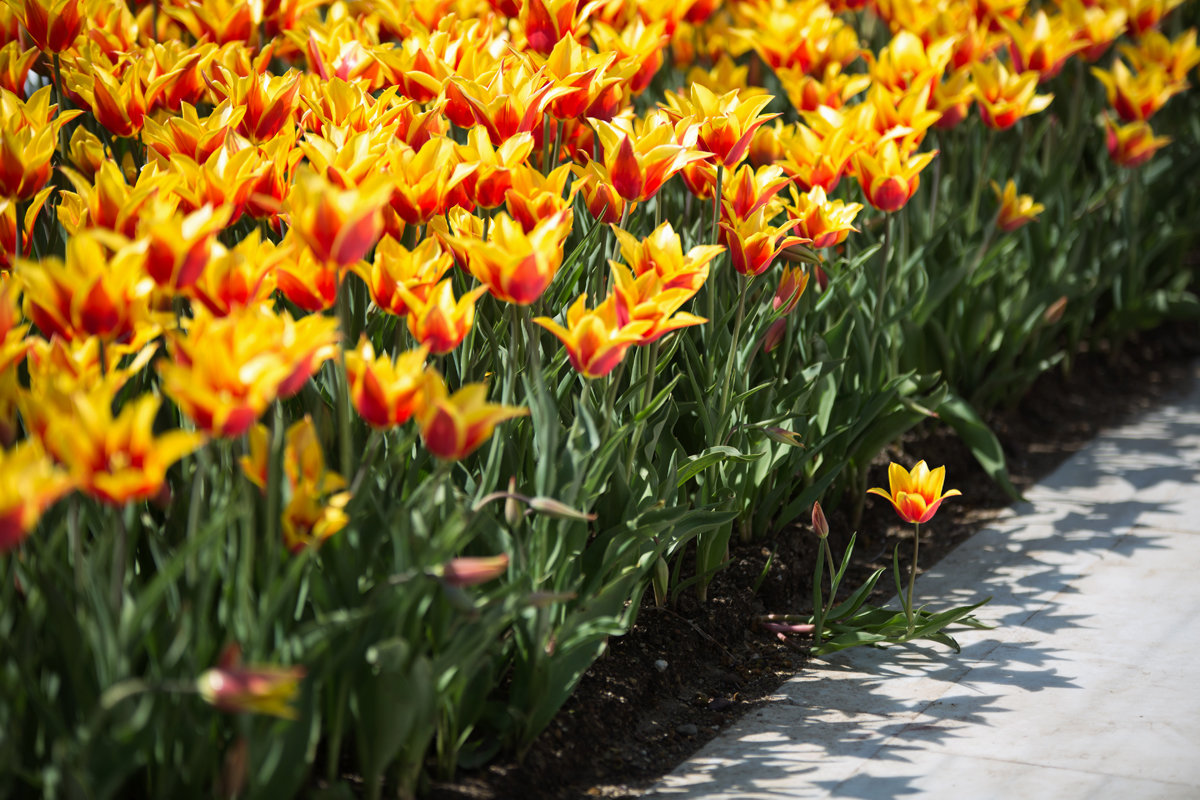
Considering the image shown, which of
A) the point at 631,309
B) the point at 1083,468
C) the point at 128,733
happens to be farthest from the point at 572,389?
the point at 1083,468

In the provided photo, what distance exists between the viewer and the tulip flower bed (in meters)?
1.56

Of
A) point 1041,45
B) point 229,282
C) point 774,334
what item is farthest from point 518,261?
point 1041,45

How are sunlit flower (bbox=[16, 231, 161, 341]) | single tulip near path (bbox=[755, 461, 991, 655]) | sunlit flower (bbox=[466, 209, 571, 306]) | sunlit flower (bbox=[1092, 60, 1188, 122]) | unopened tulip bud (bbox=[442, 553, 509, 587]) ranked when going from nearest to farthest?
sunlit flower (bbox=[16, 231, 161, 341]) → unopened tulip bud (bbox=[442, 553, 509, 587]) → sunlit flower (bbox=[466, 209, 571, 306]) → single tulip near path (bbox=[755, 461, 991, 655]) → sunlit flower (bbox=[1092, 60, 1188, 122])

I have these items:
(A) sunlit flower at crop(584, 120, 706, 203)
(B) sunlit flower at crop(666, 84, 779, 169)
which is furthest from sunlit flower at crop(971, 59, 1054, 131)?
(A) sunlit flower at crop(584, 120, 706, 203)

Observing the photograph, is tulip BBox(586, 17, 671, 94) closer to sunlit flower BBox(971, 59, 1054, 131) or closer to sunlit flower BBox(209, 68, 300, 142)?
sunlit flower BBox(209, 68, 300, 142)

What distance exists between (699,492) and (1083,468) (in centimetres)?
162

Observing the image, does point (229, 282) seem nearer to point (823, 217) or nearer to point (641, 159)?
point (641, 159)

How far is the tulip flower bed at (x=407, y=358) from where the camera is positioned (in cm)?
156

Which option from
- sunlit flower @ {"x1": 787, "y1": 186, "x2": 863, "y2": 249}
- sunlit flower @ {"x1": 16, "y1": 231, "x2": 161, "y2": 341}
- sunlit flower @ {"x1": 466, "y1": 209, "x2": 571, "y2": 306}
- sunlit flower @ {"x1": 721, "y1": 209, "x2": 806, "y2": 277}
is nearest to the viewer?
sunlit flower @ {"x1": 16, "y1": 231, "x2": 161, "y2": 341}

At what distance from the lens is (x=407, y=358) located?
1655mm

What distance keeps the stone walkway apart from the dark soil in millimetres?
60

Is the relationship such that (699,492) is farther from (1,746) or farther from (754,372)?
(1,746)

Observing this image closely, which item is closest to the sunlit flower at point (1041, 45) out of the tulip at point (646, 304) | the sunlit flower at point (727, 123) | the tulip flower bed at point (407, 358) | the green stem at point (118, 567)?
the tulip flower bed at point (407, 358)

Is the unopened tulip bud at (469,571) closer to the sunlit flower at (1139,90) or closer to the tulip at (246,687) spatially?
the tulip at (246,687)
